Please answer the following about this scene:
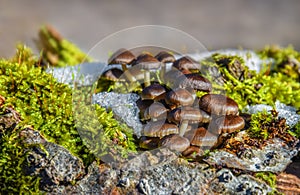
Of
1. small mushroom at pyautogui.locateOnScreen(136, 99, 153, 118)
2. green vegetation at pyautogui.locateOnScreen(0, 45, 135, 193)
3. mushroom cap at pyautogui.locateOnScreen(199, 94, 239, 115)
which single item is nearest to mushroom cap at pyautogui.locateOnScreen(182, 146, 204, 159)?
mushroom cap at pyautogui.locateOnScreen(199, 94, 239, 115)

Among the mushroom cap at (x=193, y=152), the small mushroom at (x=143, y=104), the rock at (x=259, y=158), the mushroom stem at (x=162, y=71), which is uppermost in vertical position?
the mushroom stem at (x=162, y=71)

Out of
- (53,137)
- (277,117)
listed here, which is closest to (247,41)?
(277,117)

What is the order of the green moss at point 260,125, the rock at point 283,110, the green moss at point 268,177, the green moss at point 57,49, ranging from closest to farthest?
the green moss at point 268,177 < the green moss at point 260,125 < the rock at point 283,110 < the green moss at point 57,49

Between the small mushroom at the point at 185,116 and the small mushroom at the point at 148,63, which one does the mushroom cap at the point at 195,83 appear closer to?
the small mushroom at the point at 185,116

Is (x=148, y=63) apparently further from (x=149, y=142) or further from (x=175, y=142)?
(x=175, y=142)

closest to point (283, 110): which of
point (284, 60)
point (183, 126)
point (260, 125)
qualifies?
point (260, 125)

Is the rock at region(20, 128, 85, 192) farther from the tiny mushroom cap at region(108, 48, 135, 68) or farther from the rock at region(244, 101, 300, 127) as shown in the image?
the rock at region(244, 101, 300, 127)

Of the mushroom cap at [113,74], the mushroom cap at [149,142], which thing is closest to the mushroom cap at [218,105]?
the mushroom cap at [149,142]

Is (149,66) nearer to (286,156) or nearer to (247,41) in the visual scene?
(286,156)
